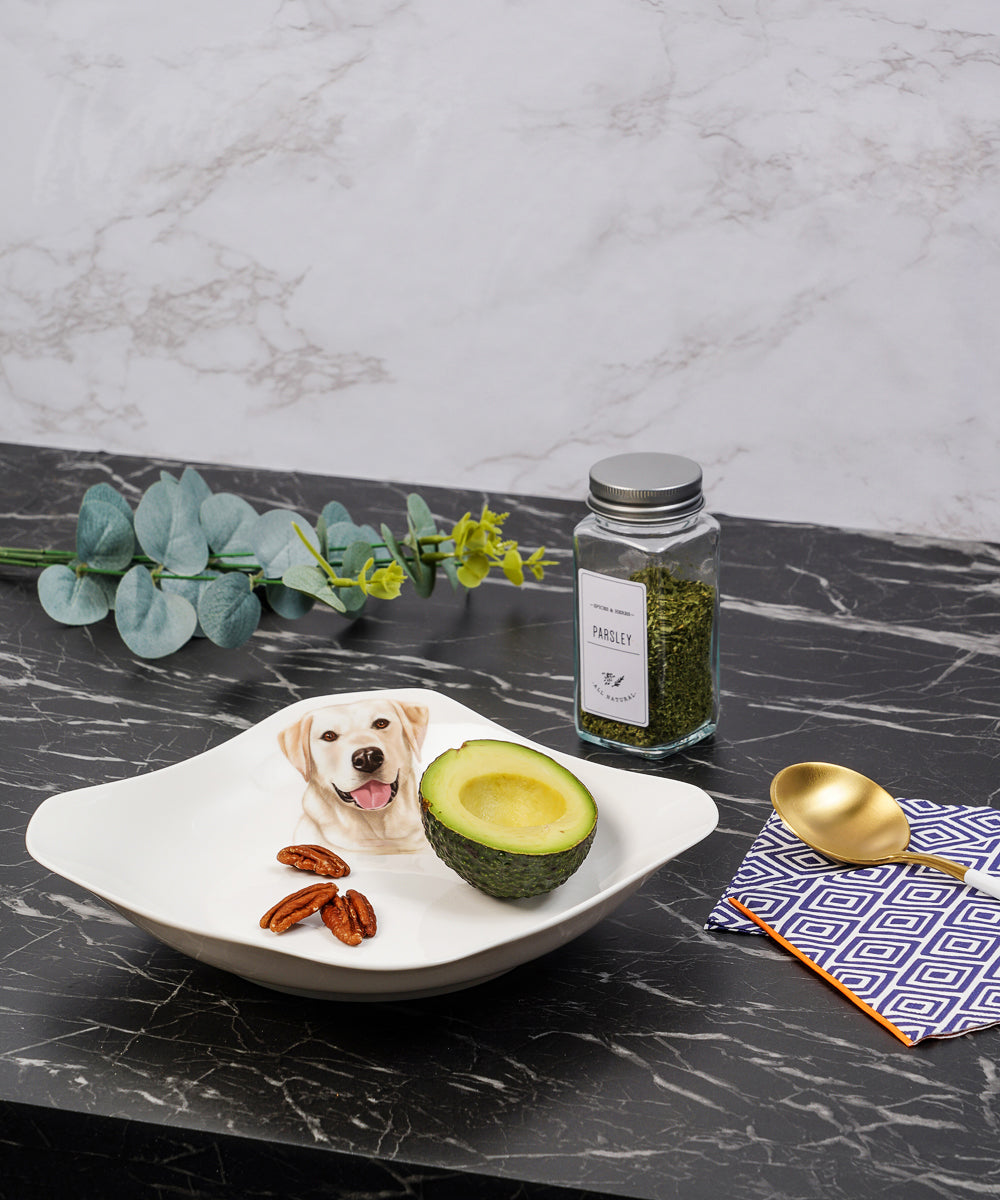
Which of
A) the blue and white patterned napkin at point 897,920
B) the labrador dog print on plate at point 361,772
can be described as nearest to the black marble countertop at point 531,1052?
the blue and white patterned napkin at point 897,920

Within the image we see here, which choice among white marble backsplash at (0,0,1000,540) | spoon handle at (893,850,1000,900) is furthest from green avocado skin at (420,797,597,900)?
white marble backsplash at (0,0,1000,540)

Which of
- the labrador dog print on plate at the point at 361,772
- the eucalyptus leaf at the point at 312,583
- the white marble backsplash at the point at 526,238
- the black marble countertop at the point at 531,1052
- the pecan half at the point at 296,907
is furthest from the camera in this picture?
the white marble backsplash at the point at 526,238

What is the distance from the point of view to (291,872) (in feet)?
2.63

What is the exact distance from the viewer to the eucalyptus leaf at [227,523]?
120cm

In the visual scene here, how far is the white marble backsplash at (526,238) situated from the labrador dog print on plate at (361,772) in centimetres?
67

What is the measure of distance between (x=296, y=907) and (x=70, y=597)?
0.57 metres

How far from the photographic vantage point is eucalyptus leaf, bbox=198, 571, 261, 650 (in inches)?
44.2

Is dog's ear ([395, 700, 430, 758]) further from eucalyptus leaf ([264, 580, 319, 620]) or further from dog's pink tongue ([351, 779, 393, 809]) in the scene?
eucalyptus leaf ([264, 580, 319, 620])

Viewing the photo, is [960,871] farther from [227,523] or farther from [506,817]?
[227,523]

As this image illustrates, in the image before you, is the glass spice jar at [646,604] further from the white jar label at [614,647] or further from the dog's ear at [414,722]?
the dog's ear at [414,722]

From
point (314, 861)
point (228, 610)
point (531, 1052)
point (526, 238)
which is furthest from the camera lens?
point (526, 238)

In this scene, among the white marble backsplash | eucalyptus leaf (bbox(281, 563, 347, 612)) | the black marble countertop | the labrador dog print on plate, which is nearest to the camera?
the black marble countertop

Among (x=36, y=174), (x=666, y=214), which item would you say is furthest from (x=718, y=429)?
(x=36, y=174)

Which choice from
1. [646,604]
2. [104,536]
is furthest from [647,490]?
[104,536]
